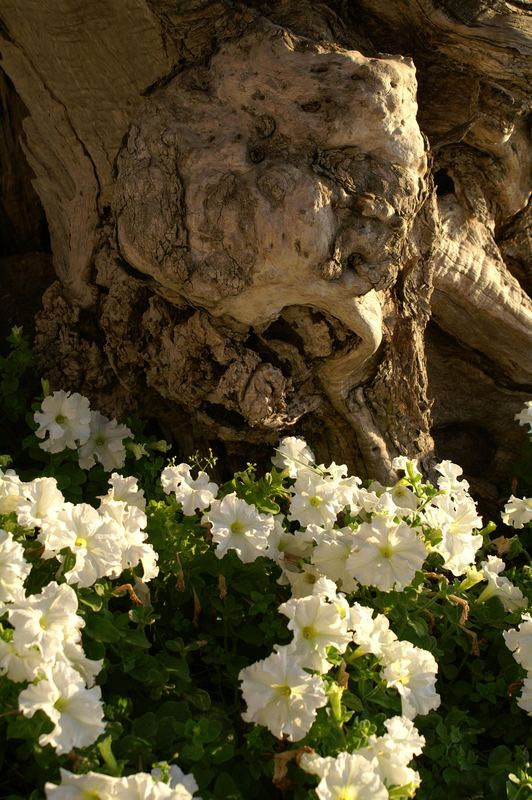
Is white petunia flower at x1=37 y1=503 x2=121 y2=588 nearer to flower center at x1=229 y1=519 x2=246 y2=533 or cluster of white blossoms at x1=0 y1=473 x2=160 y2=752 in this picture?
cluster of white blossoms at x1=0 y1=473 x2=160 y2=752

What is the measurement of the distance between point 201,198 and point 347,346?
65 centimetres

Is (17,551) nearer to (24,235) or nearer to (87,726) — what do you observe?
(87,726)

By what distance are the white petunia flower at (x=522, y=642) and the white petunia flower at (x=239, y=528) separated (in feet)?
2.13

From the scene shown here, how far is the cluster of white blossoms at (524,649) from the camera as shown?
2191 millimetres

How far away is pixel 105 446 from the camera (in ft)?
9.66

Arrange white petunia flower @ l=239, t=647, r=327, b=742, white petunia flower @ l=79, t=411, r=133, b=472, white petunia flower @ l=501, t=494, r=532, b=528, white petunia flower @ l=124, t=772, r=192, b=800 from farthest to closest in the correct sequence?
white petunia flower @ l=79, t=411, r=133, b=472 → white petunia flower @ l=501, t=494, r=532, b=528 → white petunia flower @ l=239, t=647, r=327, b=742 → white petunia flower @ l=124, t=772, r=192, b=800

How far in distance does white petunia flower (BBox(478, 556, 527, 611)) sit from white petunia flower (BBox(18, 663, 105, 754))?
1.17 m

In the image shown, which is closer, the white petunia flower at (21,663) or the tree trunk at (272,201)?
the white petunia flower at (21,663)

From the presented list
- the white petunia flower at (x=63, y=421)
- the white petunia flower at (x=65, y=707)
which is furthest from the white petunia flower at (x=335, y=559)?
the white petunia flower at (x=63, y=421)

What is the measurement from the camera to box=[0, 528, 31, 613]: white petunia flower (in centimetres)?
185

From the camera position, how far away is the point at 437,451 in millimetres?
3803

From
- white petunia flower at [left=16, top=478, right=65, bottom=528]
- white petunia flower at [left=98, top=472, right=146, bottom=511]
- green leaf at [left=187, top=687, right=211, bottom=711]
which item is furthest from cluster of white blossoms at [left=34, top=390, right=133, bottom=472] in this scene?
green leaf at [left=187, top=687, right=211, bottom=711]

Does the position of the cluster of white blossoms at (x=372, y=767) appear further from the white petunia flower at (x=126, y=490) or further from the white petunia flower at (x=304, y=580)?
the white petunia flower at (x=126, y=490)

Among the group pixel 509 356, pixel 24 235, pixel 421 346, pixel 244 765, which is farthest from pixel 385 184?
pixel 24 235
